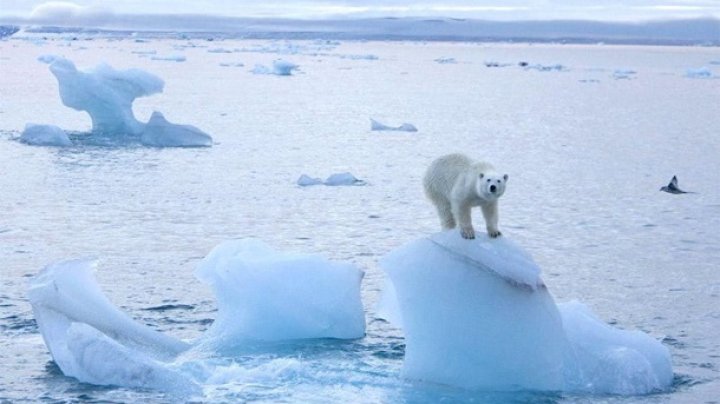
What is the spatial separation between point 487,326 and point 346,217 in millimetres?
5831

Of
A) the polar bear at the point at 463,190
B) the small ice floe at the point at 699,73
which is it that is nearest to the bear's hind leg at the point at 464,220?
the polar bear at the point at 463,190

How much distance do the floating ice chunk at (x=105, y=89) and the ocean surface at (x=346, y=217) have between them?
3.74ft

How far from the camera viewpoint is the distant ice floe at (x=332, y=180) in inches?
574

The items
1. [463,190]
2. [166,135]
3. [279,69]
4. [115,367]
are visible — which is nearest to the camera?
[463,190]

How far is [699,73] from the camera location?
44.8 meters

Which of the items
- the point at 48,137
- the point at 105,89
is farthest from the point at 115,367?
the point at 105,89

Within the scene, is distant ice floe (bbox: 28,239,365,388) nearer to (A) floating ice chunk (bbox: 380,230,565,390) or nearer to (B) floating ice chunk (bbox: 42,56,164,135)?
(A) floating ice chunk (bbox: 380,230,565,390)

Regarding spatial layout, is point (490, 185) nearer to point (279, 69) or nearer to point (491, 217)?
point (491, 217)

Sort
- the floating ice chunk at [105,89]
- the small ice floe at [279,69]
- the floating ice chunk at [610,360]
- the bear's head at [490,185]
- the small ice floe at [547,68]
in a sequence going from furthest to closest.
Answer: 1. the small ice floe at [547,68]
2. the small ice floe at [279,69]
3. the floating ice chunk at [105,89]
4. the floating ice chunk at [610,360]
5. the bear's head at [490,185]

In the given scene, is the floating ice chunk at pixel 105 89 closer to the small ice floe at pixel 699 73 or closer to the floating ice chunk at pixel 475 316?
the floating ice chunk at pixel 475 316

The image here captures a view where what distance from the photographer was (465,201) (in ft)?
21.2

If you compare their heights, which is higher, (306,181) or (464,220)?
(464,220)

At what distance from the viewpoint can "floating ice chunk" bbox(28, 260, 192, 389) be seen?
21.4 feet

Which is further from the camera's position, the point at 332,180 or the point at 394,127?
the point at 394,127
